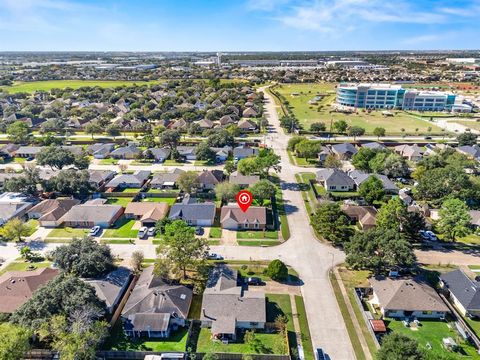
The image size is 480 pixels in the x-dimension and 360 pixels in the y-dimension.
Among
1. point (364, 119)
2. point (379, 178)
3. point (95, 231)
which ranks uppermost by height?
point (364, 119)

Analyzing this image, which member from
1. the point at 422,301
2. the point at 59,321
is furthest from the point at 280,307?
the point at 59,321

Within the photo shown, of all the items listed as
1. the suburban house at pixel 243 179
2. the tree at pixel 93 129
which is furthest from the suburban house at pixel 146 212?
the tree at pixel 93 129

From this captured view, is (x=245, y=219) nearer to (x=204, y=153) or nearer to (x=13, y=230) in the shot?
(x=204, y=153)

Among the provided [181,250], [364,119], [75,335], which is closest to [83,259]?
[181,250]

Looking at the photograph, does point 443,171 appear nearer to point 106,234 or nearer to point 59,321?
point 106,234

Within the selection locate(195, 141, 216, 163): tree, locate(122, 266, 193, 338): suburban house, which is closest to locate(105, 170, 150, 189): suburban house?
locate(195, 141, 216, 163): tree

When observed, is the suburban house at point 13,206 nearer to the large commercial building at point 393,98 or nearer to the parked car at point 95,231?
→ the parked car at point 95,231

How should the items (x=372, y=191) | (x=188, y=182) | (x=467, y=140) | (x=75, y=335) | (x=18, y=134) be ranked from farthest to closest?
(x=18, y=134) → (x=467, y=140) → (x=188, y=182) → (x=372, y=191) → (x=75, y=335)
